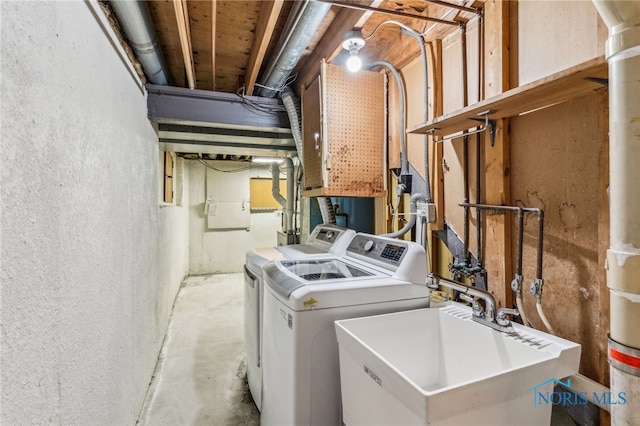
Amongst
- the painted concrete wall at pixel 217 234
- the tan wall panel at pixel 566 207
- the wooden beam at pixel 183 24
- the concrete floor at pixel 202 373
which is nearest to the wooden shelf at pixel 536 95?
the tan wall panel at pixel 566 207

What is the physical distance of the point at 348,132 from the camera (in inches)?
92.9

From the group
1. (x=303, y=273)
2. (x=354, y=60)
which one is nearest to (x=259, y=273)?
(x=303, y=273)

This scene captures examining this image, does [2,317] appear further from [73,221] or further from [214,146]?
A: [214,146]

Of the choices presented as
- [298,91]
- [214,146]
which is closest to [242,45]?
[298,91]

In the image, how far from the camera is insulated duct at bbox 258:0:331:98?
163 cm

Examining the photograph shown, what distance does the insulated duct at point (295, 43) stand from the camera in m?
1.63

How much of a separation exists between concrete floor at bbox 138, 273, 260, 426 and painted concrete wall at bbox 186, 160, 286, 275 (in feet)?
6.35

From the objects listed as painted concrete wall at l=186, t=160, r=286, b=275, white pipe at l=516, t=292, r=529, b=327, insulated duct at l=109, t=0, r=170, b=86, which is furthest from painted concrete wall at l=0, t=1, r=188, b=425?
painted concrete wall at l=186, t=160, r=286, b=275

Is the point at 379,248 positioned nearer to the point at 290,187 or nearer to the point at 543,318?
the point at 543,318

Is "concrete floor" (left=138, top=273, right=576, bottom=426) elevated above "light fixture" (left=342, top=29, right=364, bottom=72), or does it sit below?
below

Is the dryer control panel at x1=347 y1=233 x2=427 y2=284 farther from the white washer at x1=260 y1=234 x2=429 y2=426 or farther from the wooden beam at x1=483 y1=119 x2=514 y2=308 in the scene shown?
the wooden beam at x1=483 y1=119 x2=514 y2=308

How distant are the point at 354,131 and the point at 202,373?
237 cm

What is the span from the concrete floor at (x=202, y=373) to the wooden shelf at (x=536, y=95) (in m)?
2.22

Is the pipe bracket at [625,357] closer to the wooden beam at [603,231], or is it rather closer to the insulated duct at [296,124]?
the wooden beam at [603,231]
